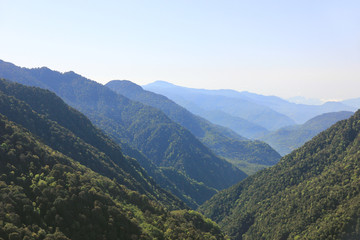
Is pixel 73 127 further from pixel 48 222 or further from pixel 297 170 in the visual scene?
pixel 297 170

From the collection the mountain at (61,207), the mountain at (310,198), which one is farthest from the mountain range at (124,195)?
the mountain at (310,198)

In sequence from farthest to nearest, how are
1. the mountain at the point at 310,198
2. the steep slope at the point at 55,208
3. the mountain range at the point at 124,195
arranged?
the mountain at the point at 310,198 < the mountain range at the point at 124,195 < the steep slope at the point at 55,208

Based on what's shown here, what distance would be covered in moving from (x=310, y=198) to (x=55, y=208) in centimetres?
12065

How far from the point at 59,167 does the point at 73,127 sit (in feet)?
392

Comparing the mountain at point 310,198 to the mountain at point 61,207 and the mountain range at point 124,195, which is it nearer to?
the mountain range at point 124,195

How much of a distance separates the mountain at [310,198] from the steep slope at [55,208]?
57066 mm

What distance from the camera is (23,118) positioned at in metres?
150

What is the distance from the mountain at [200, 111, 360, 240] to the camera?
10410 centimetres

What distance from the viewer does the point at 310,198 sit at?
132 metres

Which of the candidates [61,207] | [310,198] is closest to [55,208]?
[61,207]

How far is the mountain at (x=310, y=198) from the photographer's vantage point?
4098 inches

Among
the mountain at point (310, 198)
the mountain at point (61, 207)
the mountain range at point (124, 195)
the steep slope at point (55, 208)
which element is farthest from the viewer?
the mountain at point (310, 198)

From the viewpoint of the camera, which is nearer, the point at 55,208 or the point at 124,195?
the point at 55,208

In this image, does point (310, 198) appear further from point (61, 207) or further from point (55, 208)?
point (55, 208)
